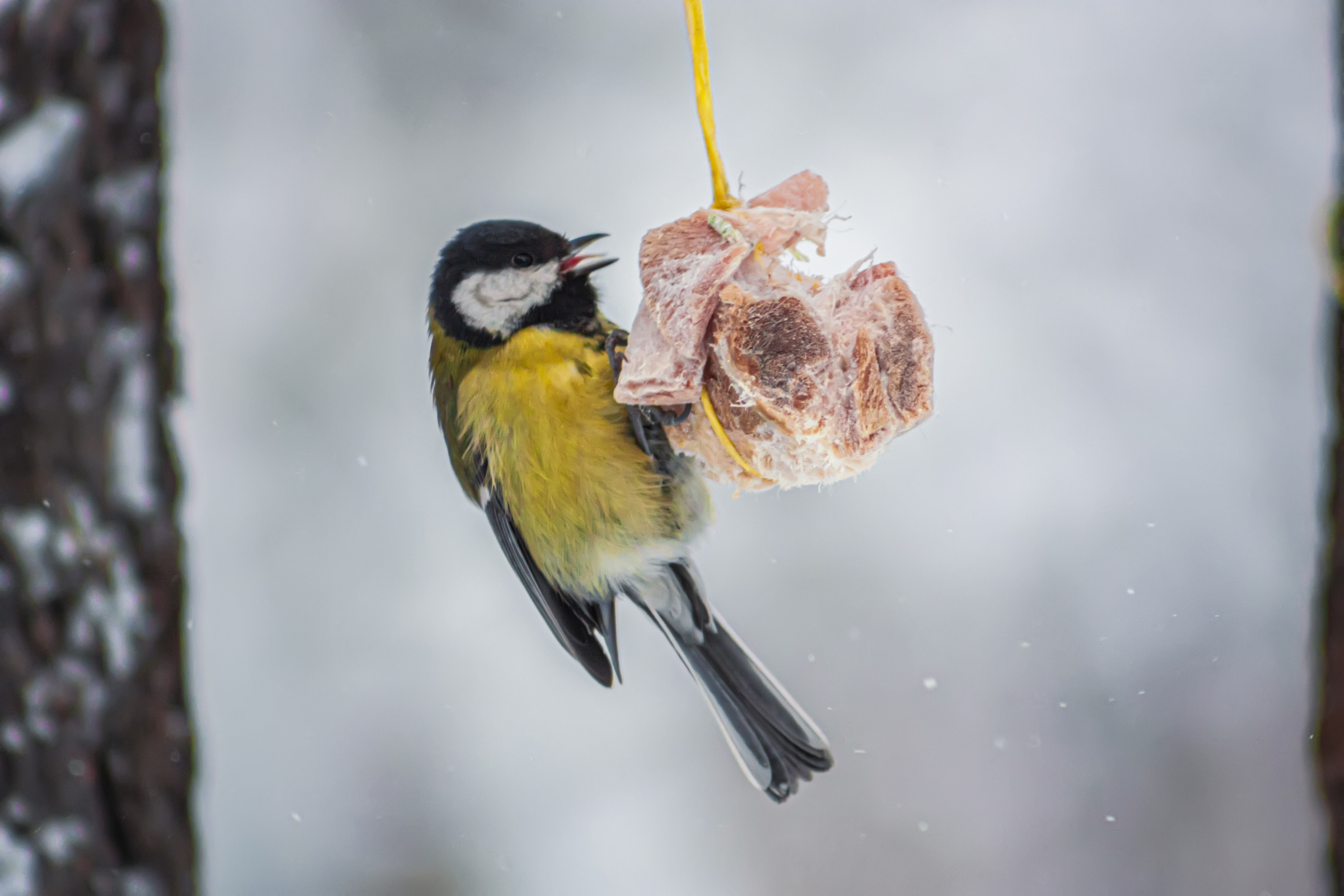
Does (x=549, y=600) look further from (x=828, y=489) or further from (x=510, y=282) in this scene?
(x=828, y=489)

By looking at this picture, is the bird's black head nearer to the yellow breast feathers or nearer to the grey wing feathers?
the yellow breast feathers

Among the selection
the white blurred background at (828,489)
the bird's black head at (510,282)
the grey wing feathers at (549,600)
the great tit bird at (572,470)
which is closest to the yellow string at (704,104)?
the great tit bird at (572,470)

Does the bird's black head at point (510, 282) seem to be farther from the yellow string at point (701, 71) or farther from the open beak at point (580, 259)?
the yellow string at point (701, 71)

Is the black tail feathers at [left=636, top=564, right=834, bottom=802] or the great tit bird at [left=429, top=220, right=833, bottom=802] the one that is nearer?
the great tit bird at [left=429, top=220, right=833, bottom=802]

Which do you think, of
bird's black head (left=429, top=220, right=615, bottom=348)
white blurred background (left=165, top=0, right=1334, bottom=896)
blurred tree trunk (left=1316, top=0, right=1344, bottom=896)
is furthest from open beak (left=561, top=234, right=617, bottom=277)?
blurred tree trunk (left=1316, top=0, right=1344, bottom=896)

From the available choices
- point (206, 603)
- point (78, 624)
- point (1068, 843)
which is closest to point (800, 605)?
point (1068, 843)

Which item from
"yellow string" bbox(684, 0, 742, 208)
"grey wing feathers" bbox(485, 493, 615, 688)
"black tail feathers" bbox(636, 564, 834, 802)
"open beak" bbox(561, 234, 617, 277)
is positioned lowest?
"black tail feathers" bbox(636, 564, 834, 802)

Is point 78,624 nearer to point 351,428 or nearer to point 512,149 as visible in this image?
point 351,428
